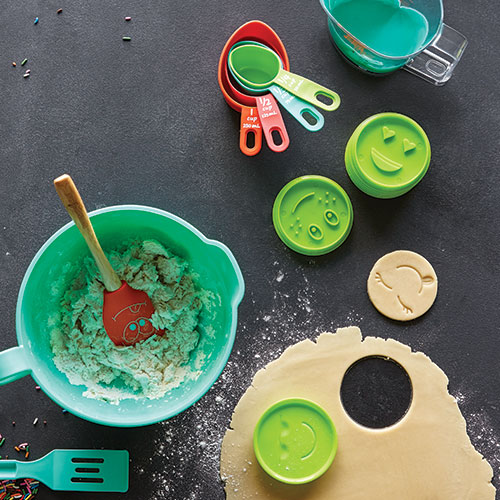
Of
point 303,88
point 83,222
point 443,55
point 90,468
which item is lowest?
point 90,468

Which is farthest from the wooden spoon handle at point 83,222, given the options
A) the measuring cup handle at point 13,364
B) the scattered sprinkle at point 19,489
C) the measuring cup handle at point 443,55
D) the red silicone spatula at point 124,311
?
the measuring cup handle at point 443,55

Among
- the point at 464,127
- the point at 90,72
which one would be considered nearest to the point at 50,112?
the point at 90,72

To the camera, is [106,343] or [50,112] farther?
[50,112]

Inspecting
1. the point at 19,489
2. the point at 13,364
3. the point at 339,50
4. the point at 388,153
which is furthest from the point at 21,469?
the point at 339,50

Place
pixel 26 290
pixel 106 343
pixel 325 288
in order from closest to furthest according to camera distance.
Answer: pixel 26 290
pixel 106 343
pixel 325 288

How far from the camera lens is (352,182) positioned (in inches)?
55.1

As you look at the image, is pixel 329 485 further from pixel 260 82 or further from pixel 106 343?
pixel 260 82

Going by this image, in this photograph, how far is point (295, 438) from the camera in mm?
1312

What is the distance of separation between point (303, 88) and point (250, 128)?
0.15m

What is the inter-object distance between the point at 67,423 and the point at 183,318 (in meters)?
0.37

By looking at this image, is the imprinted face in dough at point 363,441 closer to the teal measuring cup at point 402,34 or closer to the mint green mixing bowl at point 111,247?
the mint green mixing bowl at point 111,247

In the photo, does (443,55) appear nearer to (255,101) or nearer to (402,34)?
(402,34)

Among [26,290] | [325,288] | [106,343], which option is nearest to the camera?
[26,290]

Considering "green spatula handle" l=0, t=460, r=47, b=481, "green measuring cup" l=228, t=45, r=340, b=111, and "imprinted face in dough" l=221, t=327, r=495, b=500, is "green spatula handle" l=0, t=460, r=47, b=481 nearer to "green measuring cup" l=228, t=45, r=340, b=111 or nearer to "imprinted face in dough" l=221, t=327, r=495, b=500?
"imprinted face in dough" l=221, t=327, r=495, b=500
